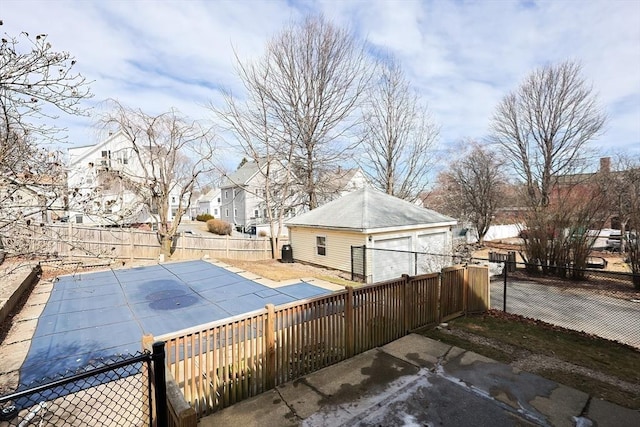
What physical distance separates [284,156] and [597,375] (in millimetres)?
17657

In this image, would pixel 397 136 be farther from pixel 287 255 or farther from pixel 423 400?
pixel 423 400

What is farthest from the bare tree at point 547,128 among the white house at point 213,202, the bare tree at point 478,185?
the white house at point 213,202

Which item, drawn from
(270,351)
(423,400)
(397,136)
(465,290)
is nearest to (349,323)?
(270,351)

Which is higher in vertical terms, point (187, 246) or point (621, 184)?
point (621, 184)

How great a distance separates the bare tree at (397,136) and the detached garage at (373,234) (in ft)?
25.0

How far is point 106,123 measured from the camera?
15.9 m

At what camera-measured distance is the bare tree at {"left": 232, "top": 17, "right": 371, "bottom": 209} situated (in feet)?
63.2

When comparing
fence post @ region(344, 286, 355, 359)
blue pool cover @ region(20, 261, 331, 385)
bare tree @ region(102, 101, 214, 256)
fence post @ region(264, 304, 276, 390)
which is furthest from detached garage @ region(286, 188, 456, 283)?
fence post @ region(264, 304, 276, 390)

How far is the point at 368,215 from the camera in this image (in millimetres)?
13602

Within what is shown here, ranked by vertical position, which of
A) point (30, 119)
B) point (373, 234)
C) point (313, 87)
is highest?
point (313, 87)

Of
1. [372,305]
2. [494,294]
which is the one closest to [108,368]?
[372,305]

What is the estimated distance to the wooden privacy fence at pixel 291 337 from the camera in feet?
11.5

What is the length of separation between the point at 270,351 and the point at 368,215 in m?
10.1

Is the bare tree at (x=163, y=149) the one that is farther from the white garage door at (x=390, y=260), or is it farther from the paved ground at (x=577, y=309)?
the paved ground at (x=577, y=309)
